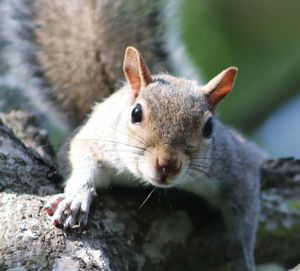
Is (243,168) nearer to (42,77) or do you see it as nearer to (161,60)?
(161,60)

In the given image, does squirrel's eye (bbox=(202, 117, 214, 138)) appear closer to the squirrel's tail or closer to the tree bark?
the tree bark

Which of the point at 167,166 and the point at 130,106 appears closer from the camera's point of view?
the point at 167,166

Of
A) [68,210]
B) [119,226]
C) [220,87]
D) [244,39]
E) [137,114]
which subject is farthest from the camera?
[244,39]

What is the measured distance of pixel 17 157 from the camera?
244 cm

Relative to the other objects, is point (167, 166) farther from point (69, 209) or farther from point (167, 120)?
point (69, 209)

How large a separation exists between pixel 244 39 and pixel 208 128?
2.25m

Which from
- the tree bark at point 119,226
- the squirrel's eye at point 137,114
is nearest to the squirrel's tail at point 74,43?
the tree bark at point 119,226

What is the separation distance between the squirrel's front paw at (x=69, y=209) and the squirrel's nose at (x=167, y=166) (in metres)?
0.31

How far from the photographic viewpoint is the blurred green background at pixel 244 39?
447 cm

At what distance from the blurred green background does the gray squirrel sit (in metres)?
0.97

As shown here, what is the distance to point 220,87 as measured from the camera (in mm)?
A: 2650

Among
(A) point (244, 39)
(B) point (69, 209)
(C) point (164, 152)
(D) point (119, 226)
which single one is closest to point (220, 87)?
(C) point (164, 152)

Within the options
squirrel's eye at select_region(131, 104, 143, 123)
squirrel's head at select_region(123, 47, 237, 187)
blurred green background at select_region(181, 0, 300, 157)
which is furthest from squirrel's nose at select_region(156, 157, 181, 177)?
blurred green background at select_region(181, 0, 300, 157)

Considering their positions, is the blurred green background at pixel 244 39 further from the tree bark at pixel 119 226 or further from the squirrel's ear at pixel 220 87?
the squirrel's ear at pixel 220 87
